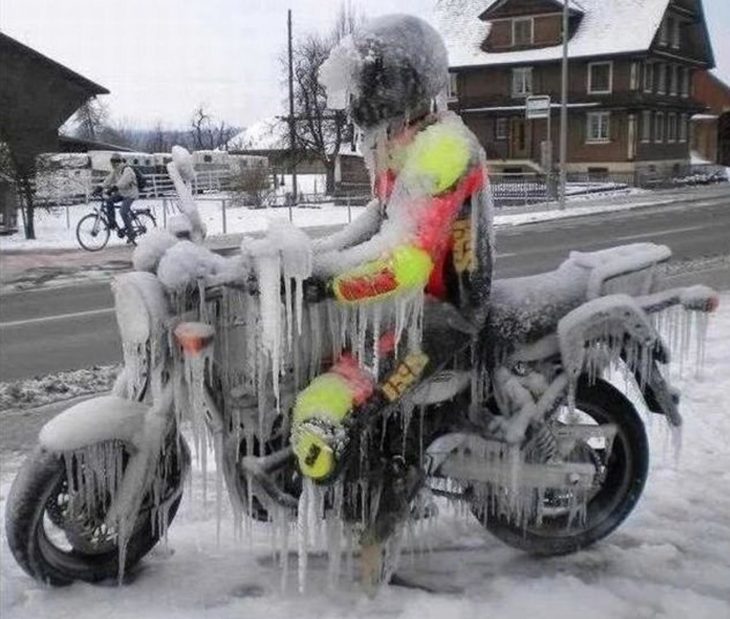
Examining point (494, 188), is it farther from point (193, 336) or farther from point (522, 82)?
point (193, 336)

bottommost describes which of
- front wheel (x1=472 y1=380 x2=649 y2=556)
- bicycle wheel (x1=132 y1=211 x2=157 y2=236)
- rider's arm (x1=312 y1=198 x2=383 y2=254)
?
front wheel (x1=472 y1=380 x2=649 y2=556)

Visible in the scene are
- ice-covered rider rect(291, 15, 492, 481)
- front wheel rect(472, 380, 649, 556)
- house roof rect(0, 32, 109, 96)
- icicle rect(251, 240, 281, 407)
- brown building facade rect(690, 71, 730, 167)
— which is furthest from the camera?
brown building facade rect(690, 71, 730, 167)

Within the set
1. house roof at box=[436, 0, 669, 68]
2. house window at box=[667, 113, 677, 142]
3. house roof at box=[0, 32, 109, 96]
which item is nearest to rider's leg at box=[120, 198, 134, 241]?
house roof at box=[0, 32, 109, 96]

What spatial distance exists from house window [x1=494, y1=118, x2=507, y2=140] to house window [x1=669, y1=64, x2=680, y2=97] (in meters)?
9.03

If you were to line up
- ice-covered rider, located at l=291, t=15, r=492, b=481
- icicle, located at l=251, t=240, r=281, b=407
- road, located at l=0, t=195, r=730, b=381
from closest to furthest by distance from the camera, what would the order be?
icicle, located at l=251, t=240, r=281, b=407
ice-covered rider, located at l=291, t=15, r=492, b=481
road, located at l=0, t=195, r=730, b=381

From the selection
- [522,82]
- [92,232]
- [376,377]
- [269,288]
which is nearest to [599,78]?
[522,82]

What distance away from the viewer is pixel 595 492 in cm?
373

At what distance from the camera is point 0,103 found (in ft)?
69.9

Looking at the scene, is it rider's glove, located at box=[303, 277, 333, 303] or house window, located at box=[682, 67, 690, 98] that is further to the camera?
house window, located at box=[682, 67, 690, 98]

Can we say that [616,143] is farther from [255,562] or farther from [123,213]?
[255,562]

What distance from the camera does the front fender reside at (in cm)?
308

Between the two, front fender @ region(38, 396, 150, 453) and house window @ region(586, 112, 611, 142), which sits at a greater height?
house window @ region(586, 112, 611, 142)

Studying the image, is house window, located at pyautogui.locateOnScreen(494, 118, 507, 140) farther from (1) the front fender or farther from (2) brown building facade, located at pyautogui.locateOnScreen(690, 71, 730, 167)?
(1) the front fender

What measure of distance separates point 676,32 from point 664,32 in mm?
1758
